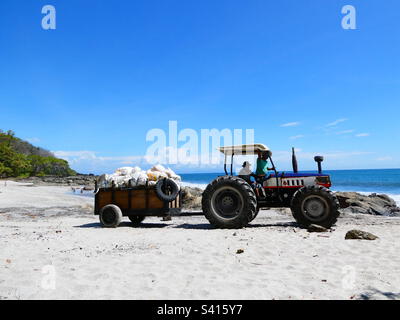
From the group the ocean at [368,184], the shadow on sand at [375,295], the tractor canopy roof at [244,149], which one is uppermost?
the tractor canopy roof at [244,149]

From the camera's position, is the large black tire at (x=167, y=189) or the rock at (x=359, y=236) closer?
the rock at (x=359, y=236)

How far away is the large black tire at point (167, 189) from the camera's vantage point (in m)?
8.90

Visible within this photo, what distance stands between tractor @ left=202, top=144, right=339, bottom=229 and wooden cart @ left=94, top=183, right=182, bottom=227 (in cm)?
123

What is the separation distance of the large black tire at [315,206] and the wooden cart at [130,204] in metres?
3.49

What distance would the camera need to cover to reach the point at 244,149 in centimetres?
915

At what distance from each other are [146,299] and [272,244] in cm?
356

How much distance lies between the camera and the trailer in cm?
902

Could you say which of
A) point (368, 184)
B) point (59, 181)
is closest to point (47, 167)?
point (59, 181)

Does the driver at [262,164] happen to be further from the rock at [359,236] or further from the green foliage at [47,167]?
the green foliage at [47,167]

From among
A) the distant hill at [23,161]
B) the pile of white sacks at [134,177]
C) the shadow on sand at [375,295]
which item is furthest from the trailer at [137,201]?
the distant hill at [23,161]

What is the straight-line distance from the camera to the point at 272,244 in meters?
6.39

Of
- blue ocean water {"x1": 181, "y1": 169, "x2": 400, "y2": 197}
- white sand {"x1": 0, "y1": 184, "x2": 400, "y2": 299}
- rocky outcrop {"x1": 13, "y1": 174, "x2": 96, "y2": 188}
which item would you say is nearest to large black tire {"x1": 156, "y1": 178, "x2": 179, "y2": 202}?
white sand {"x1": 0, "y1": 184, "x2": 400, "y2": 299}
